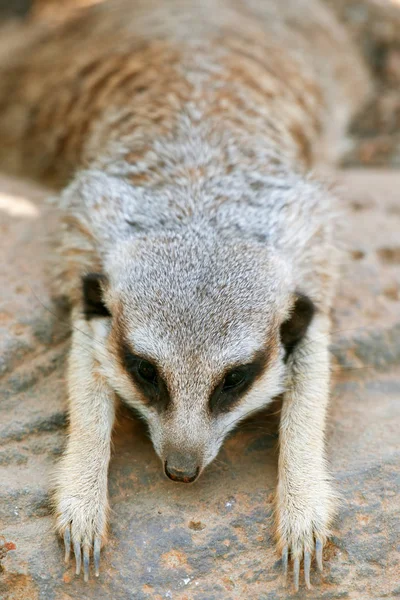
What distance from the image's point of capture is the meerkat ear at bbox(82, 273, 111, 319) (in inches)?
143

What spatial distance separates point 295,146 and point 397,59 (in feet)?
9.17

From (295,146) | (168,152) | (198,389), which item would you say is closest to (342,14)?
(295,146)

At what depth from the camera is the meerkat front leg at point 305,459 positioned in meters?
3.24

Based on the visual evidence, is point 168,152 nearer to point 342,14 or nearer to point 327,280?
point 327,280

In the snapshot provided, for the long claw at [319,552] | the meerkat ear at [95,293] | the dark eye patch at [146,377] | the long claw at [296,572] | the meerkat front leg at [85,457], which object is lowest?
the long claw at [296,572]

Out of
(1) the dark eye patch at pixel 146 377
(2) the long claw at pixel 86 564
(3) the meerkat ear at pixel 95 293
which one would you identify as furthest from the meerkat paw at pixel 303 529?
(3) the meerkat ear at pixel 95 293

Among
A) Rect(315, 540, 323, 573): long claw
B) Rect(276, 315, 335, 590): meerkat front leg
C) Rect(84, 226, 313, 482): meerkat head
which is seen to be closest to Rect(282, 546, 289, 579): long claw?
Rect(276, 315, 335, 590): meerkat front leg

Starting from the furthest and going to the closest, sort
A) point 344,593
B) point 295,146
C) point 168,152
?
point 295,146 < point 168,152 < point 344,593

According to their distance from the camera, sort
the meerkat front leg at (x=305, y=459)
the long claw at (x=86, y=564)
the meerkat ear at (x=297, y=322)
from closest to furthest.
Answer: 1. the long claw at (x=86, y=564)
2. the meerkat front leg at (x=305, y=459)
3. the meerkat ear at (x=297, y=322)

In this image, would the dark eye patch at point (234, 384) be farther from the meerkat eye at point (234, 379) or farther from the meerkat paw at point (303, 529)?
the meerkat paw at point (303, 529)

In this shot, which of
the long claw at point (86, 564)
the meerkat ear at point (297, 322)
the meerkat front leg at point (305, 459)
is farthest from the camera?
the meerkat ear at point (297, 322)

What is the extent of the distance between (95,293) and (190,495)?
3.14 feet

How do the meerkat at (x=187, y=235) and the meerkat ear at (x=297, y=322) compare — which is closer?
the meerkat at (x=187, y=235)

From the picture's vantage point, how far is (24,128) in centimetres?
613
